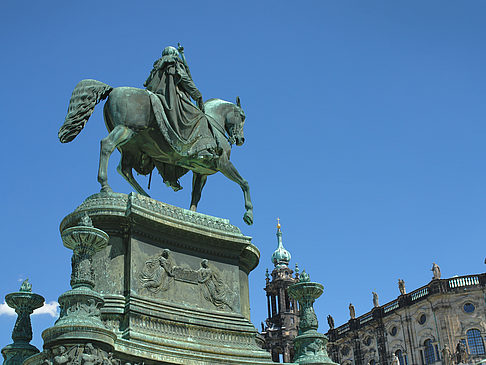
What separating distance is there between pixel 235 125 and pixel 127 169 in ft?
8.94

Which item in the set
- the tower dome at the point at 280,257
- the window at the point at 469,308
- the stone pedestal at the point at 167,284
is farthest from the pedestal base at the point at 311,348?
the tower dome at the point at 280,257

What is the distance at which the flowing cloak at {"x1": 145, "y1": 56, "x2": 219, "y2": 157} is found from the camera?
12.8 metres

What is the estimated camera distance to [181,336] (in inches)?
419

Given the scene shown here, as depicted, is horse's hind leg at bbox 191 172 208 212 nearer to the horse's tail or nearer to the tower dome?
the horse's tail

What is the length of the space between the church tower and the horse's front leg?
68045 mm

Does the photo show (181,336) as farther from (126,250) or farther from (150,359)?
(126,250)

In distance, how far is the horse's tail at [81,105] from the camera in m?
12.1

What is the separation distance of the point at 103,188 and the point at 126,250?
4.67ft

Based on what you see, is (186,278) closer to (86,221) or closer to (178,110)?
(86,221)

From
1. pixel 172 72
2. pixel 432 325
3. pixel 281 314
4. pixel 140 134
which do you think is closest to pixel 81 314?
pixel 140 134

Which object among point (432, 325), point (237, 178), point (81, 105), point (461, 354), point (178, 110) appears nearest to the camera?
point (81, 105)

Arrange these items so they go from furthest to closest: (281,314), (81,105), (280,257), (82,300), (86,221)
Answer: (280,257) < (281,314) < (81,105) < (86,221) < (82,300)

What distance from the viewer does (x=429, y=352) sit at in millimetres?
59750

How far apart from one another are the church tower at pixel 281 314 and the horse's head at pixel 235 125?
6793cm
